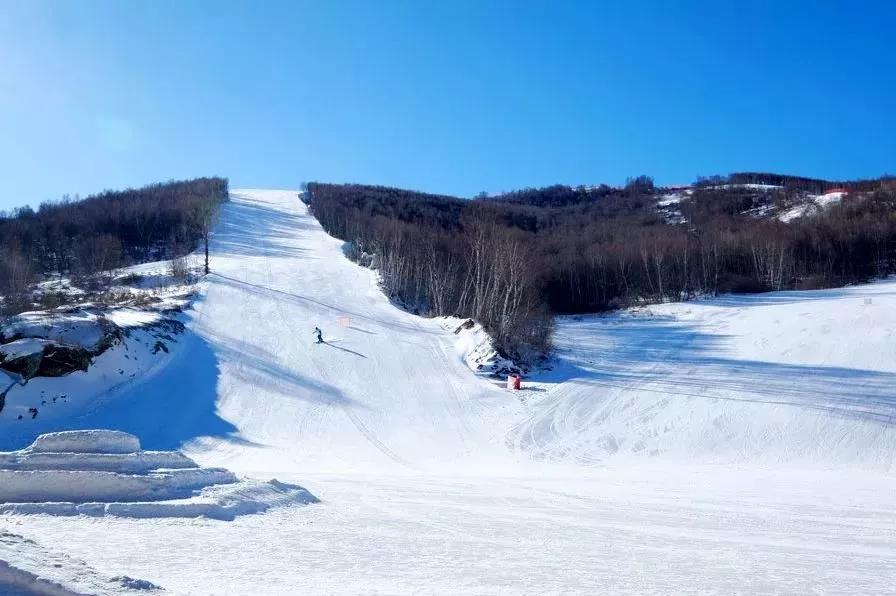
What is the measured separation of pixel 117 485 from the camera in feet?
28.3

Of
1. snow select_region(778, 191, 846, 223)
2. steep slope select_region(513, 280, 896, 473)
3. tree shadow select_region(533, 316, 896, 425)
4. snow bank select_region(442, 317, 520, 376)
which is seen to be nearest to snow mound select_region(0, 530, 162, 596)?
steep slope select_region(513, 280, 896, 473)

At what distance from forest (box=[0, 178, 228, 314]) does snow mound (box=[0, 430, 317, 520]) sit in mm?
33513

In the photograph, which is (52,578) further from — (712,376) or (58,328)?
(712,376)

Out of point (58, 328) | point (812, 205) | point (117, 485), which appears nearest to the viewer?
point (117, 485)

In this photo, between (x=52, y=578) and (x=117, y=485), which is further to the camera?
(x=117, y=485)

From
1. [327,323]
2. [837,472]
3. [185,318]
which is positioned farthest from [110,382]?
[837,472]

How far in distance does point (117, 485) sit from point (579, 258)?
64322 millimetres

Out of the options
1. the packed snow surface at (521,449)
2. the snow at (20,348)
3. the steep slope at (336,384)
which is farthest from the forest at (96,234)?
the snow at (20,348)

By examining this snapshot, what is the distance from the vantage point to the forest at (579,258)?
3616cm

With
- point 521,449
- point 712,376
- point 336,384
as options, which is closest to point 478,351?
point 336,384

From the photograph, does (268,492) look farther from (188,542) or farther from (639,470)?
(639,470)

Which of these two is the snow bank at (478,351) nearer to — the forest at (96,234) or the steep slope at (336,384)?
the steep slope at (336,384)

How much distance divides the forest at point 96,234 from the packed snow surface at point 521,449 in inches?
563

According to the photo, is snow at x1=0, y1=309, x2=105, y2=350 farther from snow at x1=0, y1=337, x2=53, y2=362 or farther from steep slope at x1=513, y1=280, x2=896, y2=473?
steep slope at x1=513, y1=280, x2=896, y2=473
